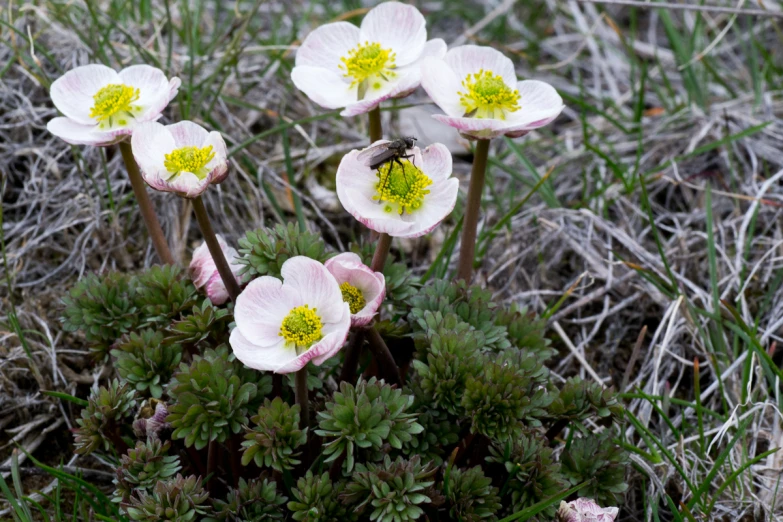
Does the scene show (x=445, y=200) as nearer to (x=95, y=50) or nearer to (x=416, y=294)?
(x=416, y=294)

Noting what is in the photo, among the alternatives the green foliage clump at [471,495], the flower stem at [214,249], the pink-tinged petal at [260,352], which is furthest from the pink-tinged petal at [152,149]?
the green foliage clump at [471,495]

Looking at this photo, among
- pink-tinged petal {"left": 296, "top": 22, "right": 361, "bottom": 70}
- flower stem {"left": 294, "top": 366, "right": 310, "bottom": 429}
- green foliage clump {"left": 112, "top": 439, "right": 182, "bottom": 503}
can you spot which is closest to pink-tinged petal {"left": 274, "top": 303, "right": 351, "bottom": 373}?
flower stem {"left": 294, "top": 366, "right": 310, "bottom": 429}

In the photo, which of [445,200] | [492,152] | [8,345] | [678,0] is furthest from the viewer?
[678,0]

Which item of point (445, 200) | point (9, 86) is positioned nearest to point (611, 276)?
point (445, 200)

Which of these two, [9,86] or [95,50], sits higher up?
[95,50]

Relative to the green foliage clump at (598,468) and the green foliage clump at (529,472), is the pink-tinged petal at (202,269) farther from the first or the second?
the green foliage clump at (598,468)

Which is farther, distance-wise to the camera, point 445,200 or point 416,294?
point 416,294

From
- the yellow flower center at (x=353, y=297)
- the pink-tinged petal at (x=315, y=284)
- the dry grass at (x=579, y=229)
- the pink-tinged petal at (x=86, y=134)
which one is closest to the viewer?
the pink-tinged petal at (x=315, y=284)
